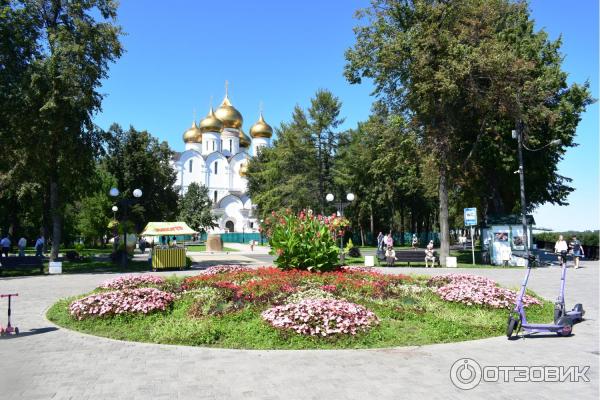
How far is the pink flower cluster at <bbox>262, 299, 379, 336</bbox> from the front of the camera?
7.55m

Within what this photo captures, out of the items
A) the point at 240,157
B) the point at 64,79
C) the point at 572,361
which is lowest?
the point at 572,361

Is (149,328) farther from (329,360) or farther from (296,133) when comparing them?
(296,133)

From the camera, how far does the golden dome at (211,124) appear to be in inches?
3324

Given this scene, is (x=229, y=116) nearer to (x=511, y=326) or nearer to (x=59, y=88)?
(x=59, y=88)

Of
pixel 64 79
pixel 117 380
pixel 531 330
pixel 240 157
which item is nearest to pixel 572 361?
pixel 531 330

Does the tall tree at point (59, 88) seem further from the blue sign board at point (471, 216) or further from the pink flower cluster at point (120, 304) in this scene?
the blue sign board at point (471, 216)

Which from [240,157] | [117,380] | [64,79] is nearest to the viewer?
[117,380]

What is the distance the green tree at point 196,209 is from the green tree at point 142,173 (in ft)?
62.9

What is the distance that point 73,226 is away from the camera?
169 ft

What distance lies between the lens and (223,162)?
84375mm

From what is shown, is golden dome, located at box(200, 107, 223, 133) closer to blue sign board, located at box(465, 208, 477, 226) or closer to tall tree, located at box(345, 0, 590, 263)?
tall tree, located at box(345, 0, 590, 263)

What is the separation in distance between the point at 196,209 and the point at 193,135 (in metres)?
20.3

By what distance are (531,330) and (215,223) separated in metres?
71.4

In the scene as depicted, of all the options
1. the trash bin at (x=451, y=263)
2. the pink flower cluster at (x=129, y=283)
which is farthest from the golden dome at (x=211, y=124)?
the pink flower cluster at (x=129, y=283)
